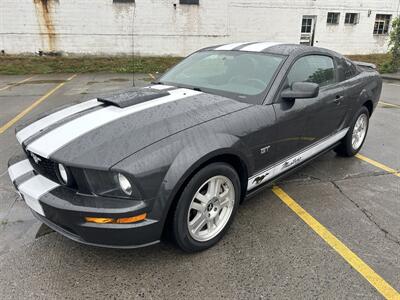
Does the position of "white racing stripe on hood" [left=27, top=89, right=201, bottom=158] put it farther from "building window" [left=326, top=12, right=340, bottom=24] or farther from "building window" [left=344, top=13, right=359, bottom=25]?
"building window" [left=344, top=13, right=359, bottom=25]

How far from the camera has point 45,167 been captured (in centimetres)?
224

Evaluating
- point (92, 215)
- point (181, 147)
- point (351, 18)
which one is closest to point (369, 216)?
point (181, 147)

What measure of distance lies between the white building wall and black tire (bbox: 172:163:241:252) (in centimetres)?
1785

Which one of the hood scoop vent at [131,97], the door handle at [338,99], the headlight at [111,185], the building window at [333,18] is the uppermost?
the building window at [333,18]

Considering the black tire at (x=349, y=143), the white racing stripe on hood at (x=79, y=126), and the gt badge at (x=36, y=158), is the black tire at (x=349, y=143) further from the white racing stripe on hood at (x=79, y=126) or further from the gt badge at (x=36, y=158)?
the gt badge at (x=36, y=158)

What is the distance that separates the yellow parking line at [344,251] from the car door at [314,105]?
56cm

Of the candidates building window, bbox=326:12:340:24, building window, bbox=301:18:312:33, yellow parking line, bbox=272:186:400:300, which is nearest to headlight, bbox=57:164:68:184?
yellow parking line, bbox=272:186:400:300

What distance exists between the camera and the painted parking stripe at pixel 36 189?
6.98ft

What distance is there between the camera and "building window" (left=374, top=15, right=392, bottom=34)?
22573mm

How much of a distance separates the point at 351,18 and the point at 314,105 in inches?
896

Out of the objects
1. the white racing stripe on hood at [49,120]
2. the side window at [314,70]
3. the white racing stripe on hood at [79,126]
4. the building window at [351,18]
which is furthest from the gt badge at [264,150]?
the building window at [351,18]

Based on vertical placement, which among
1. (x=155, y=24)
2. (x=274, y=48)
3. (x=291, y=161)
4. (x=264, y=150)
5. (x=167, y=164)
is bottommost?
(x=291, y=161)

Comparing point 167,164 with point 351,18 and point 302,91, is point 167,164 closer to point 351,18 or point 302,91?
point 302,91

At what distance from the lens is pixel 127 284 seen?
85.1 inches
